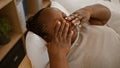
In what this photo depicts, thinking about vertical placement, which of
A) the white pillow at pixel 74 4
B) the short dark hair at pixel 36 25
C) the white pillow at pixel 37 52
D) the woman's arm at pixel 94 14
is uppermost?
the short dark hair at pixel 36 25

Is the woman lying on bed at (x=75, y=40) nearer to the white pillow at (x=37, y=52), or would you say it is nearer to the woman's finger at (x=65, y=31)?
the woman's finger at (x=65, y=31)

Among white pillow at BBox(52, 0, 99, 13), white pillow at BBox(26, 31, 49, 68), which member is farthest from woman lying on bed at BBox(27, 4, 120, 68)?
white pillow at BBox(52, 0, 99, 13)

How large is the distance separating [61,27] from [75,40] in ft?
0.58

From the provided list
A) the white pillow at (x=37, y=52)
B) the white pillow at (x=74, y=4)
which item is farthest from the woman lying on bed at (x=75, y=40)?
the white pillow at (x=74, y=4)

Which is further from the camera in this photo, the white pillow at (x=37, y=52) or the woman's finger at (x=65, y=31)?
the white pillow at (x=37, y=52)

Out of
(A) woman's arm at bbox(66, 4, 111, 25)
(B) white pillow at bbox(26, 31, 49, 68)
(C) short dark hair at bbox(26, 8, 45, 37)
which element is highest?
(C) short dark hair at bbox(26, 8, 45, 37)

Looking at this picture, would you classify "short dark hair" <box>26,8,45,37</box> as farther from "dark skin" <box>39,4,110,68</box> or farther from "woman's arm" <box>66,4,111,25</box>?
"woman's arm" <box>66,4,111,25</box>

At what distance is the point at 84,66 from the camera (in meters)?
1.03

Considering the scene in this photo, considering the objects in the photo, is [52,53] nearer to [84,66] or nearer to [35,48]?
[84,66]

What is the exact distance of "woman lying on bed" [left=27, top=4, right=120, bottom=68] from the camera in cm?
92

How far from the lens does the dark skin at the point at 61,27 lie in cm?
90

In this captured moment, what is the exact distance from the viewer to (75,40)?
1.08 meters

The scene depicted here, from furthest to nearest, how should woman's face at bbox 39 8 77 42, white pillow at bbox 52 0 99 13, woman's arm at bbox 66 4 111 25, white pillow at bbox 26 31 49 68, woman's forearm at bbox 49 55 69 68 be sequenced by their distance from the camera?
white pillow at bbox 52 0 99 13 → white pillow at bbox 26 31 49 68 → woman's arm at bbox 66 4 111 25 → woman's face at bbox 39 8 77 42 → woman's forearm at bbox 49 55 69 68

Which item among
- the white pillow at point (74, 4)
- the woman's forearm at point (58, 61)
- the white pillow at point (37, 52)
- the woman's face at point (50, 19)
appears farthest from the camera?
the white pillow at point (74, 4)
